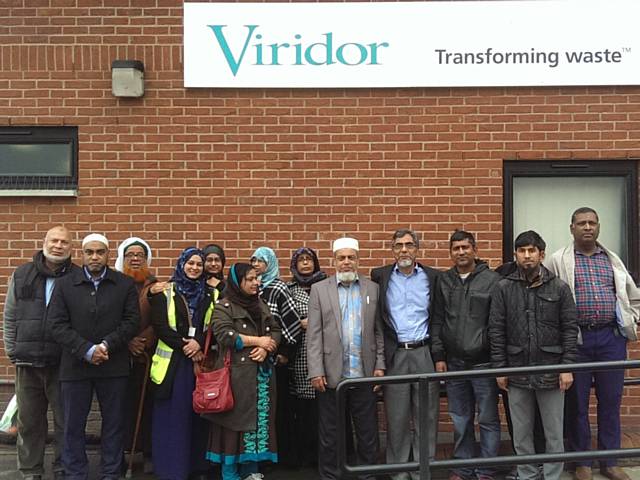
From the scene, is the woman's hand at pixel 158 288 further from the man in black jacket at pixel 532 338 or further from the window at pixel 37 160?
the man in black jacket at pixel 532 338

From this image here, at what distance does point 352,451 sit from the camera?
18.8 feet

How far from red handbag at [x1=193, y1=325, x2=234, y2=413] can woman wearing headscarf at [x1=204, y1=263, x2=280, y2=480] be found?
0.21ft

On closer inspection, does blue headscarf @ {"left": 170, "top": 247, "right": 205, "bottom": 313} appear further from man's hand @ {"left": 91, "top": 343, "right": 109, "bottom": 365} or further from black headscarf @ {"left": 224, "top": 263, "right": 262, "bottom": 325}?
man's hand @ {"left": 91, "top": 343, "right": 109, "bottom": 365}

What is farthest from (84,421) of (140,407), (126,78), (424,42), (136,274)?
(424,42)

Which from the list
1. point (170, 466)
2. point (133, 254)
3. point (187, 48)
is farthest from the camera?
point (187, 48)

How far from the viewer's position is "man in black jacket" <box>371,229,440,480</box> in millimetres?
5082

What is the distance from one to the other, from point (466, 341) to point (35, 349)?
10.1ft

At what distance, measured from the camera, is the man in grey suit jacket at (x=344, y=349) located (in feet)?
16.5

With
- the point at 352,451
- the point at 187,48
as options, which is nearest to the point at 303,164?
the point at 187,48

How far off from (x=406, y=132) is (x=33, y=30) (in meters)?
3.45

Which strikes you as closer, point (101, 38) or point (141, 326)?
point (141, 326)

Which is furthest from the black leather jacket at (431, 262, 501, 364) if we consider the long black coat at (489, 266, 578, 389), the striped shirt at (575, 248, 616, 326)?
the striped shirt at (575, 248, 616, 326)

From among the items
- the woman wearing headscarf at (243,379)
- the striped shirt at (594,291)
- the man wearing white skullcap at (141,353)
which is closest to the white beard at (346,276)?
the woman wearing headscarf at (243,379)

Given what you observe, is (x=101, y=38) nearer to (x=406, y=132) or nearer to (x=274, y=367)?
(x=406, y=132)
